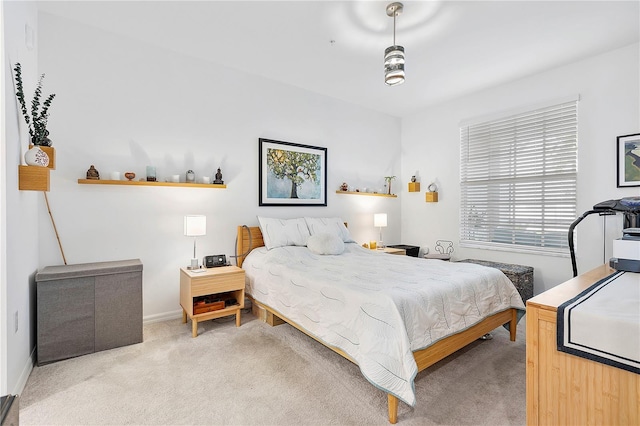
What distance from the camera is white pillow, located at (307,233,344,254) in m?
3.54

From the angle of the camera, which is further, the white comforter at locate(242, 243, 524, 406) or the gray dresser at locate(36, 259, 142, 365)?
the gray dresser at locate(36, 259, 142, 365)

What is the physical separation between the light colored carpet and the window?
73.4 inches

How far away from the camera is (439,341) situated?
2047 mm

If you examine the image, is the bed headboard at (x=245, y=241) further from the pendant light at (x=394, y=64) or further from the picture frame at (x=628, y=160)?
the picture frame at (x=628, y=160)

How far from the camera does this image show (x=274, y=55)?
11.2ft

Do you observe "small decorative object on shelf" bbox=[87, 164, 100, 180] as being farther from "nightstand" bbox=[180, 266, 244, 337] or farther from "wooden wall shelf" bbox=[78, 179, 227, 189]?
"nightstand" bbox=[180, 266, 244, 337]

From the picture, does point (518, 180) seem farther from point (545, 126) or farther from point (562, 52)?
point (562, 52)

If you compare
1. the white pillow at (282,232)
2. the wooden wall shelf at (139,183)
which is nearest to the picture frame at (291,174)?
the white pillow at (282,232)

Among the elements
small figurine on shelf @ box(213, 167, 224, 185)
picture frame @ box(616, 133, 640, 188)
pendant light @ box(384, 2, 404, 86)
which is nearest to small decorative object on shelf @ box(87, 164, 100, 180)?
small figurine on shelf @ box(213, 167, 224, 185)

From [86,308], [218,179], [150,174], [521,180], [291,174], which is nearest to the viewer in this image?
[86,308]

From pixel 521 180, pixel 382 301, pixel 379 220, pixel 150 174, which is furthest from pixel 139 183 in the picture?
pixel 521 180

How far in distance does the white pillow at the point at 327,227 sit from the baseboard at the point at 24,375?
278 cm

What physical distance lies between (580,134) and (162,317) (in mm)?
A: 5169

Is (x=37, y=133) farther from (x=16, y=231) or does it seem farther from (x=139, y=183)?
(x=139, y=183)
